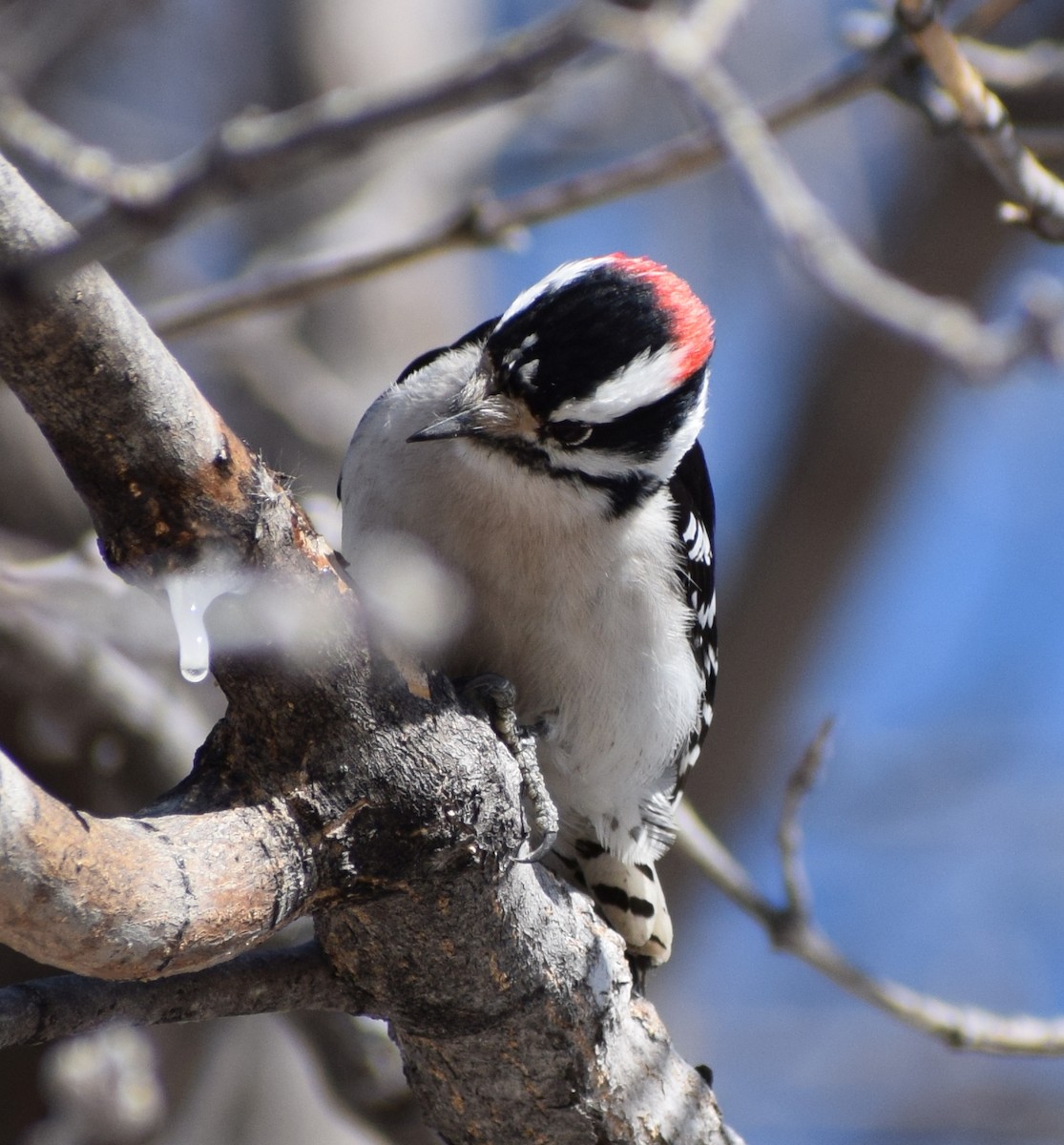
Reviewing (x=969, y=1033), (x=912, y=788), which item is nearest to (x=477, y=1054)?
(x=969, y=1033)

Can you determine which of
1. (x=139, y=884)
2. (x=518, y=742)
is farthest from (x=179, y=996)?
(x=518, y=742)

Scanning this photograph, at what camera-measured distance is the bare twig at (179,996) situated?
232cm

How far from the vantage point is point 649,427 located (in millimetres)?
3664

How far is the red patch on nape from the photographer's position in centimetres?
362

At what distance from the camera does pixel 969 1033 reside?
13.1 feet

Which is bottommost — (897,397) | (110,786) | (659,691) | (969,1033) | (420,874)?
(897,397)

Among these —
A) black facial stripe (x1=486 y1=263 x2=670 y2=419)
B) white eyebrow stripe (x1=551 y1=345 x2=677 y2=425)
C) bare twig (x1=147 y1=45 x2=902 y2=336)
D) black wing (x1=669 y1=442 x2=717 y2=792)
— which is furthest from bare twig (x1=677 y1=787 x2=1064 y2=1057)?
bare twig (x1=147 y1=45 x2=902 y2=336)

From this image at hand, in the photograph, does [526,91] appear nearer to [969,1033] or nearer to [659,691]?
[659,691]

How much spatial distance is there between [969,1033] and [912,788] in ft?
19.1

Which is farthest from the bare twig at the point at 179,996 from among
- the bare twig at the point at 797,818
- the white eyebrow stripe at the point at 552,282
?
the white eyebrow stripe at the point at 552,282

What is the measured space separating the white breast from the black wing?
5.1 inches

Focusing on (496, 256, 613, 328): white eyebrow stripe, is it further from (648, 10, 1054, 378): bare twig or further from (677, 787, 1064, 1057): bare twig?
(677, 787, 1064, 1057): bare twig

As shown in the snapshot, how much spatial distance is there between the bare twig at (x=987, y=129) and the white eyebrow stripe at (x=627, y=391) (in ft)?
3.00

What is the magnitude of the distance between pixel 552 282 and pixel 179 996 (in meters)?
2.05
